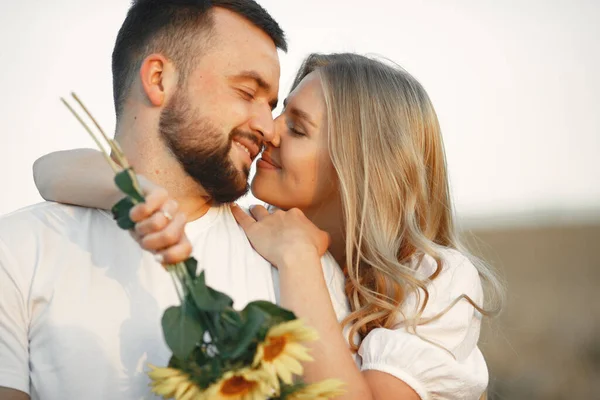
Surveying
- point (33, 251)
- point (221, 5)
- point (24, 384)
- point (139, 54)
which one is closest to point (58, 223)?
point (33, 251)

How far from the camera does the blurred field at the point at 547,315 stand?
42.8 ft

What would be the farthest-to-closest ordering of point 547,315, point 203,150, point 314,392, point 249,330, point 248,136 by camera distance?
point 547,315 < point 248,136 < point 203,150 < point 314,392 < point 249,330

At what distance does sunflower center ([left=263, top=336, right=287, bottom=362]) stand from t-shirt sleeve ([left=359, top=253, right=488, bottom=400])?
3.13ft

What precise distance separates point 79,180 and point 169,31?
943 millimetres

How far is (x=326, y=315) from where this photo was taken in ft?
9.45

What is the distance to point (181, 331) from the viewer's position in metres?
2.01

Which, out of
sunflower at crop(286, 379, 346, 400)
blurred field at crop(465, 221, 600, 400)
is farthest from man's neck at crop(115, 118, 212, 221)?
blurred field at crop(465, 221, 600, 400)

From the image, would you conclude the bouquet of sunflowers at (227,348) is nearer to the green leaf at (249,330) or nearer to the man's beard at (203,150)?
the green leaf at (249,330)

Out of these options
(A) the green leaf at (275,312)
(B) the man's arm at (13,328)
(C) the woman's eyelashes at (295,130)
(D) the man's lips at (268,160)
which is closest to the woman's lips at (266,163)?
(D) the man's lips at (268,160)

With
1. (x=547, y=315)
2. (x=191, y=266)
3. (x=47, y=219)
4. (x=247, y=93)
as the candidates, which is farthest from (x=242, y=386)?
(x=547, y=315)

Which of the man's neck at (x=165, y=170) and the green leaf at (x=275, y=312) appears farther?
the man's neck at (x=165, y=170)

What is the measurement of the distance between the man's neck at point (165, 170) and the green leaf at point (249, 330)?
129cm

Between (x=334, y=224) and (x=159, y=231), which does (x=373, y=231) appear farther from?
(x=159, y=231)

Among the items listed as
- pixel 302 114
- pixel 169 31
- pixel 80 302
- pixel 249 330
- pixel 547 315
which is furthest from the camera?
pixel 547 315
